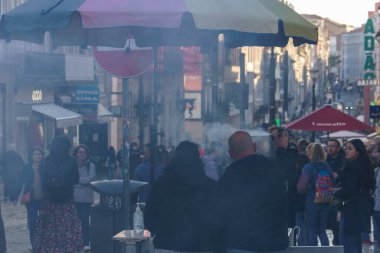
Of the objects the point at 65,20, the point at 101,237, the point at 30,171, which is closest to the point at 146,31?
the point at 65,20

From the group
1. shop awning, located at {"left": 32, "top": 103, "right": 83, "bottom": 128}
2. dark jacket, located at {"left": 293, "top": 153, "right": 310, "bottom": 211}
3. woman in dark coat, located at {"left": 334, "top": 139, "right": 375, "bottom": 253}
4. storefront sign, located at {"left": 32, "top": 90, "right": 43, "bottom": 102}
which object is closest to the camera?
woman in dark coat, located at {"left": 334, "top": 139, "right": 375, "bottom": 253}

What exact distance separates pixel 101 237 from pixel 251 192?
445 centimetres

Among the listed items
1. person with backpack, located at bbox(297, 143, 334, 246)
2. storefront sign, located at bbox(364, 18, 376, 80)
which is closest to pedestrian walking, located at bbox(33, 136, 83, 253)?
person with backpack, located at bbox(297, 143, 334, 246)

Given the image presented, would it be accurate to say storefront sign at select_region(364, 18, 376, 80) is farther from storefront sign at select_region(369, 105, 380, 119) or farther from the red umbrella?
the red umbrella

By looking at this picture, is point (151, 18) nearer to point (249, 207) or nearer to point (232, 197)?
point (232, 197)

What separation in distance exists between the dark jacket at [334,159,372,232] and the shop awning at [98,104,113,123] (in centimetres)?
3291

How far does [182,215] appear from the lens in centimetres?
873

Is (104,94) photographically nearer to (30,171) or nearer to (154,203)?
(30,171)

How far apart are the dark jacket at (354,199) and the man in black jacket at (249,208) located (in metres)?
4.78

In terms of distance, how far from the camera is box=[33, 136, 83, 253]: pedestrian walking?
471 inches

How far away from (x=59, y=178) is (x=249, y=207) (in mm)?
4201

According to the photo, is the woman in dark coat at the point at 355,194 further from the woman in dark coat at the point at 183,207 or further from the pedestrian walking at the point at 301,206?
the woman in dark coat at the point at 183,207

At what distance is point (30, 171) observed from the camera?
1426 centimetres

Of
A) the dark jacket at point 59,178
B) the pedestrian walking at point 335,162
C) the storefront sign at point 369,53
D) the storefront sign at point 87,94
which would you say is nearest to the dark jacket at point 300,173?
the pedestrian walking at point 335,162
